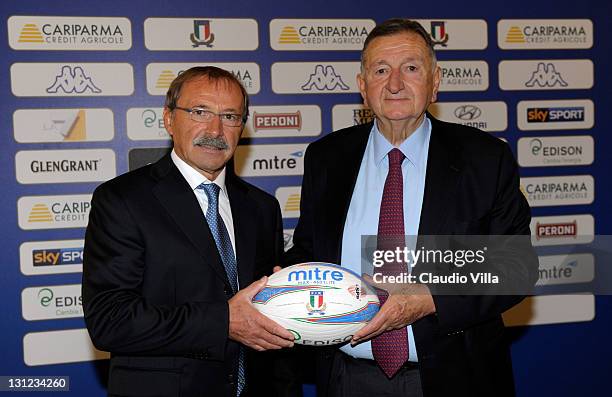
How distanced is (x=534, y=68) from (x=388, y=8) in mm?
903

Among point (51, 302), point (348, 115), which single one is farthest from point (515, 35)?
point (51, 302)

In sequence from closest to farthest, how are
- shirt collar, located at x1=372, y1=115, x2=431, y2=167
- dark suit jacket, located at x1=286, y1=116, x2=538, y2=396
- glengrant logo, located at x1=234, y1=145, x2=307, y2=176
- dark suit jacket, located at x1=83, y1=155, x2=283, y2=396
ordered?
dark suit jacket, located at x1=83, y1=155, x2=283, y2=396
dark suit jacket, located at x1=286, y1=116, x2=538, y2=396
shirt collar, located at x1=372, y1=115, x2=431, y2=167
glengrant logo, located at x1=234, y1=145, x2=307, y2=176

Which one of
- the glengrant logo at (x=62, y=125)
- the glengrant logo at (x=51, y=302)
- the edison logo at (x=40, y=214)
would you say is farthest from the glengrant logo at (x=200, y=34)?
the glengrant logo at (x=51, y=302)

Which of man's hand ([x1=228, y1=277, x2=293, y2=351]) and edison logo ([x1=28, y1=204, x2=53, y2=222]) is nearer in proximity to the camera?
man's hand ([x1=228, y1=277, x2=293, y2=351])

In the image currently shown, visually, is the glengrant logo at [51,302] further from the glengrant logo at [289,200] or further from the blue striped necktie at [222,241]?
the blue striped necktie at [222,241]

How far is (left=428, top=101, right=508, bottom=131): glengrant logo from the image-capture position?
345cm

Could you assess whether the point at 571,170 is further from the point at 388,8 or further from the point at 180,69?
the point at 180,69

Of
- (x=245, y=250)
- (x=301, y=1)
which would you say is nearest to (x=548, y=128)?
(x=301, y=1)

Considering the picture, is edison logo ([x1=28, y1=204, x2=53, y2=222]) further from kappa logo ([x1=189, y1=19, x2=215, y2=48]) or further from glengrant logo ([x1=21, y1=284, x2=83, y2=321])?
kappa logo ([x1=189, y1=19, x2=215, y2=48])

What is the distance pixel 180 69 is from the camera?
316 cm

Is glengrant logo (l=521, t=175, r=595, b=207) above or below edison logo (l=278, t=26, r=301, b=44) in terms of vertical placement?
below

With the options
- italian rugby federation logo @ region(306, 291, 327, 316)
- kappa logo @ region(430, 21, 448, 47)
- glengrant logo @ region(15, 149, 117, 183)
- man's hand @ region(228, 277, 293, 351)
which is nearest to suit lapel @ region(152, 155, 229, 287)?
man's hand @ region(228, 277, 293, 351)

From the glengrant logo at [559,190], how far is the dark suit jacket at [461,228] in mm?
1764

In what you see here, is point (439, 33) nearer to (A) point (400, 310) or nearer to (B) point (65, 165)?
(B) point (65, 165)
